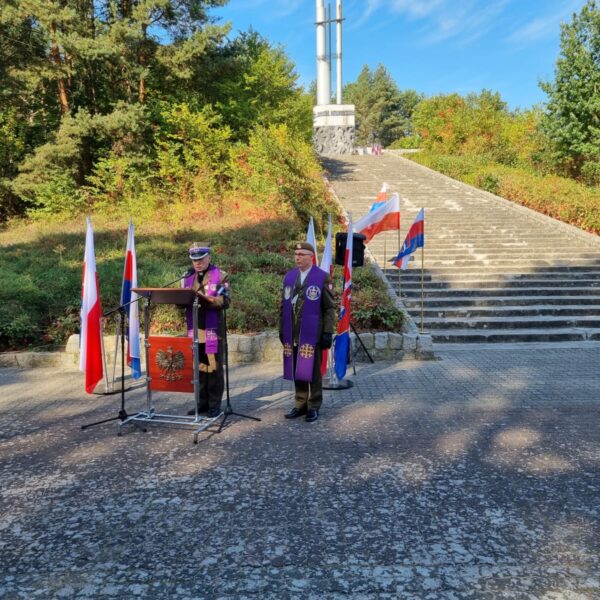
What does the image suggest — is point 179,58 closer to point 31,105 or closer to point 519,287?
point 31,105

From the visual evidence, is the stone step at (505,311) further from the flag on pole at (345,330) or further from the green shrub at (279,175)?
the green shrub at (279,175)

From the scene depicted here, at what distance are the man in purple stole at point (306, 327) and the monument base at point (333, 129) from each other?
1339 inches

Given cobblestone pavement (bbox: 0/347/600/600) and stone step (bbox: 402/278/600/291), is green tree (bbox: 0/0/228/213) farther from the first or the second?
cobblestone pavement (bbox: 0/347/600/600)

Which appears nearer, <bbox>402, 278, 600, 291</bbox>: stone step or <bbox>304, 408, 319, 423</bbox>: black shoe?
<bbox>304, 408, 319, 423</bbox>: black shoe

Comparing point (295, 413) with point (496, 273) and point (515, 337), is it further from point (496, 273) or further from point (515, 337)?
point (496, 273)

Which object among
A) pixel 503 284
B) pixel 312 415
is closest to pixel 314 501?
pixel 312 415

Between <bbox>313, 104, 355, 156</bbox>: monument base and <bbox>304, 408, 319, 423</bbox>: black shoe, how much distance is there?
114ft

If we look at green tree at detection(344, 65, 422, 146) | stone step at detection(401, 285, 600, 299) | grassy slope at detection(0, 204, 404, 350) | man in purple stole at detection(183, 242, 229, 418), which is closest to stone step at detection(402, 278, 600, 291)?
stone step at detection(401, 285, 600, 299)

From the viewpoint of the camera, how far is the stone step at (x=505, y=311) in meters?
11.4

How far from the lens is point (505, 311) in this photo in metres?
11.5

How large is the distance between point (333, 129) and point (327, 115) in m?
1.09

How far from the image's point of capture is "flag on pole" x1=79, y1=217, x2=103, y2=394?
6961 millimetres

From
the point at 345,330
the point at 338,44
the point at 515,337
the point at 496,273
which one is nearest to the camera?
the point at 345,330

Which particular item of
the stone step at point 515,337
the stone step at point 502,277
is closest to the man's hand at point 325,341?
the stone step at point 515,337
